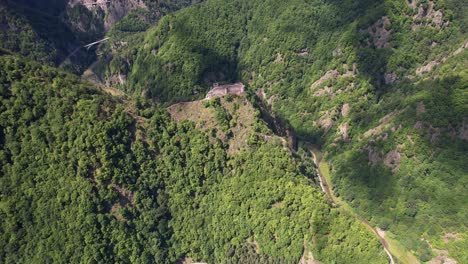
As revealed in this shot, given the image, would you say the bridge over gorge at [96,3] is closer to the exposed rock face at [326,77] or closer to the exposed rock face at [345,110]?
the exposed rock face at [326,77]

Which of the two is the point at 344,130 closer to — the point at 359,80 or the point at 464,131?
the point at 359,80

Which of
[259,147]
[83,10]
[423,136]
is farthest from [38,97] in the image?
[83,10]

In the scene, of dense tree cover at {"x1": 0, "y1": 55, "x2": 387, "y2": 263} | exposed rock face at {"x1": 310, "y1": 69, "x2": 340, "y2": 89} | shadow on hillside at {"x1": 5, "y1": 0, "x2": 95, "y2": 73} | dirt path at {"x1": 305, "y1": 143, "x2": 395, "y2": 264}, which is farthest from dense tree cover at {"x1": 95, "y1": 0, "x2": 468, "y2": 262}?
shadow on hillside at {"x1": 5, "y1": 0, "x2": 95, "y2": 73}

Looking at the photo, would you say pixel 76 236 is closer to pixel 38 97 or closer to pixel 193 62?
pixel 38 97

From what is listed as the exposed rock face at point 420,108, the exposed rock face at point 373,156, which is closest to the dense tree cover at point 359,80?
the exposed rock face at point 420,108

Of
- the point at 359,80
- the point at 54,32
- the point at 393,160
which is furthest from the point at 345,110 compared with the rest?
the point at 54,32

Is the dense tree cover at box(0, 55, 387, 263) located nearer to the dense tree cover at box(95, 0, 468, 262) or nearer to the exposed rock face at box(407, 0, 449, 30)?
the dense tree cover at box(95, 0, 468, 262)
